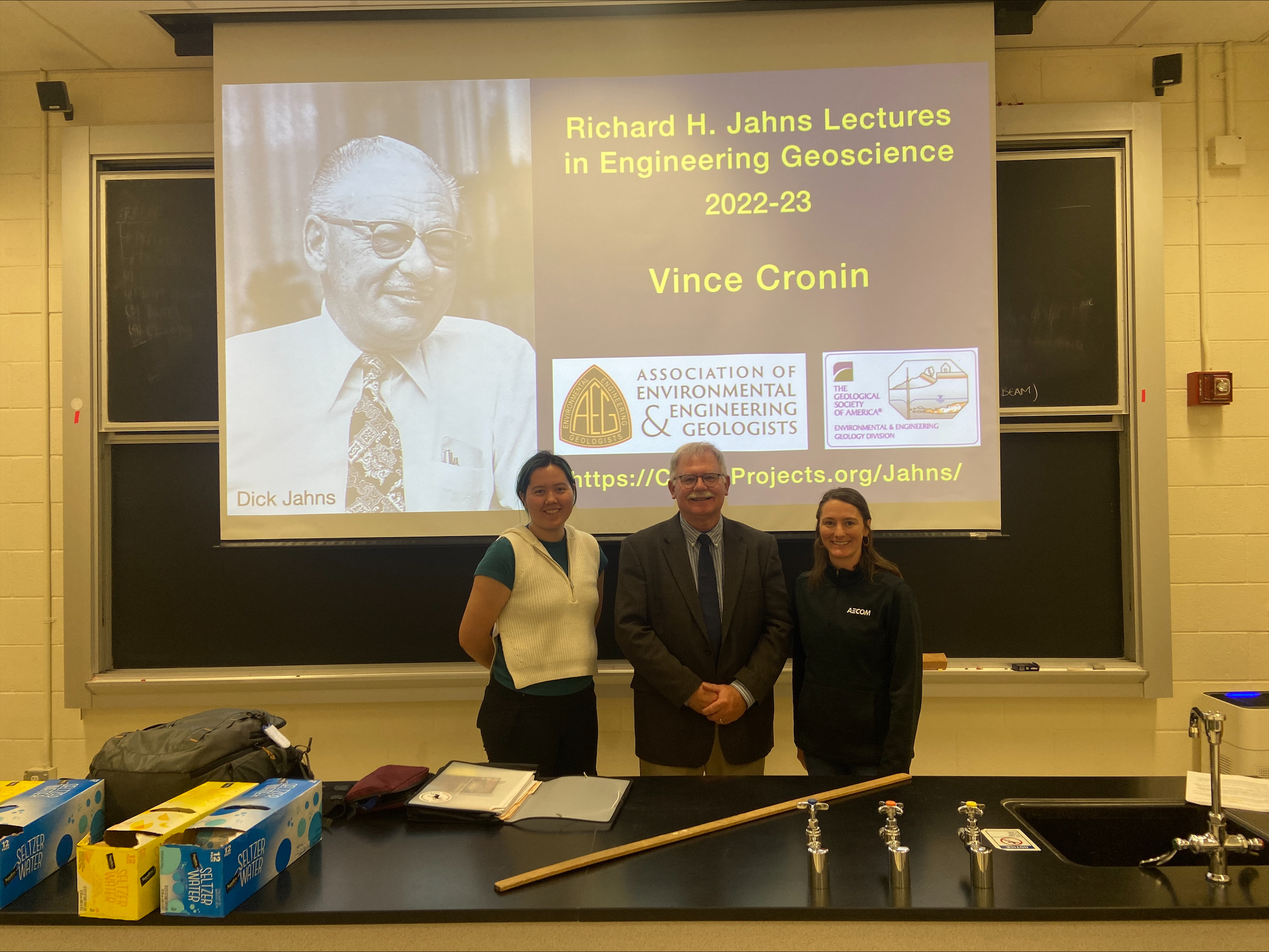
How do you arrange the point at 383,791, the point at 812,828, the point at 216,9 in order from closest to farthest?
the point at 812,828, the point at 383,791, the point at 216,9

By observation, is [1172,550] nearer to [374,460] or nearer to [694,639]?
[694,639]

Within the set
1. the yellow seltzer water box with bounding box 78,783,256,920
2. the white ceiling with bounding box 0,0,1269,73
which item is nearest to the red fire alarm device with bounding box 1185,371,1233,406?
the white ceiling with bounding box 0,0,1269,73

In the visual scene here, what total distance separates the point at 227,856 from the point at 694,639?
132 cm

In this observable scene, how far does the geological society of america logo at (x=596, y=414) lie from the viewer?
2.98 metres

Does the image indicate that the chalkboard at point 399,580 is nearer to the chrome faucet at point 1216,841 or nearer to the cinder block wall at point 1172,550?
the cinder block wall at point 1172,550

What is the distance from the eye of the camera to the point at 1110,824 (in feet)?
5.52

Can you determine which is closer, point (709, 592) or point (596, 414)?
point (709, 592)

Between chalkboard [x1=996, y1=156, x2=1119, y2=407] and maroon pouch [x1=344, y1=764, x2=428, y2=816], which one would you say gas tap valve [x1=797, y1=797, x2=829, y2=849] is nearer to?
maroon pouch [x1=344, y1=764, x2=428, y2=816]

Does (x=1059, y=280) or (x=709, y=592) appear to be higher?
(x=1059, y=280)

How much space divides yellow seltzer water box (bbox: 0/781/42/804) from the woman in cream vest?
103 centimetres

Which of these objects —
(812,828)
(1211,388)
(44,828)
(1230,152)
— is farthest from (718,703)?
(1230,152)

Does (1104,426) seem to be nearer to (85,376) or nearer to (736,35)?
(736,35)

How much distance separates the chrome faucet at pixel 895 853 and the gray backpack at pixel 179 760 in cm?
127

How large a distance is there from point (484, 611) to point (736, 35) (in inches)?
93.4
